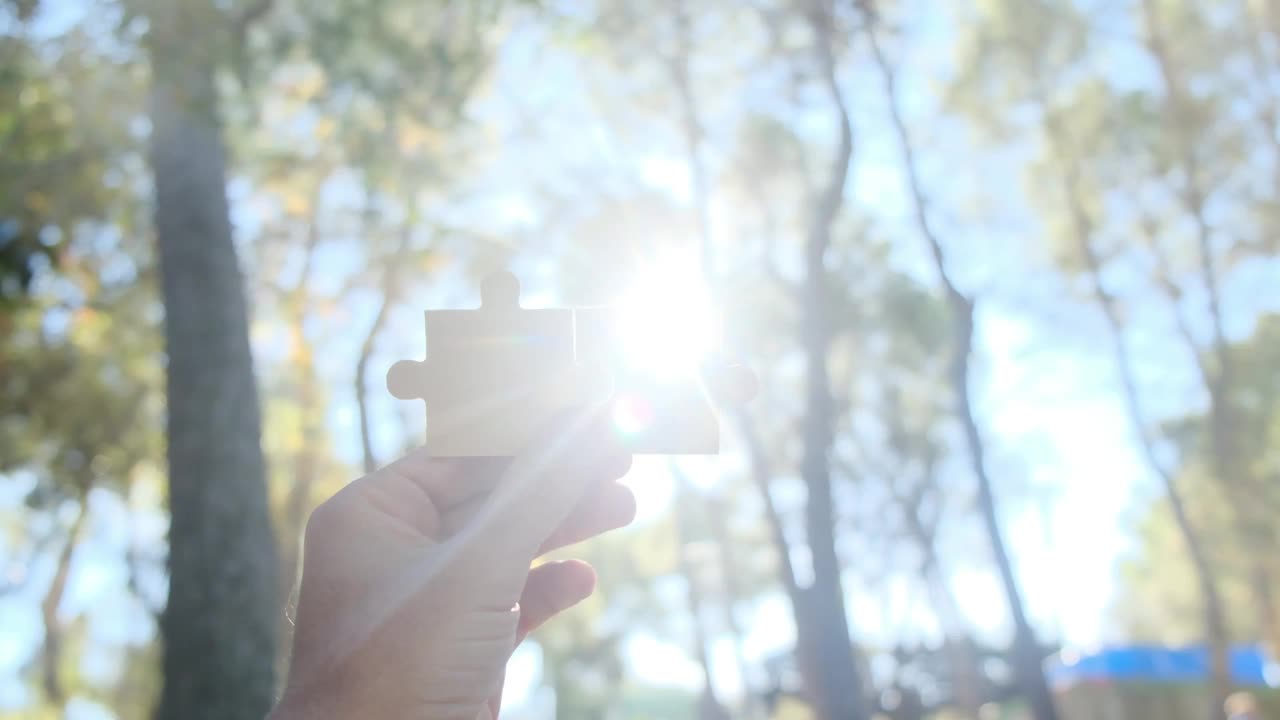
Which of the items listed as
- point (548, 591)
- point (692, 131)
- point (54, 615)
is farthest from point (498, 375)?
point (54, 615)

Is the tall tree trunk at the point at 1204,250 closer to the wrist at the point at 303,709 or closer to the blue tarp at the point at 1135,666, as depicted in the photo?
the blue tarp at the point at 1135,666

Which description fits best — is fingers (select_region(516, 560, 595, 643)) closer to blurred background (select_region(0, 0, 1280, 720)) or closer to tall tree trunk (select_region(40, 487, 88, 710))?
blurred background (select_region(0, 0, 1280, 720))

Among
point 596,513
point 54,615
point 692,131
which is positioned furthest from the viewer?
point 54,615

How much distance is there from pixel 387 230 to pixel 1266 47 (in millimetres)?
18093

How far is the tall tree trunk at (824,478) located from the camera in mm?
13008

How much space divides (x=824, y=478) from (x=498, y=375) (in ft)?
40.8

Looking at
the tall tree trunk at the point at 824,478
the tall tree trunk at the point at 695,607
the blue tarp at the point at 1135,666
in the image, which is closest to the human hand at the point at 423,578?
the tall tree trunk at the point at 824,478

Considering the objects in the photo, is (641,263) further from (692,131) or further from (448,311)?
(448,311)

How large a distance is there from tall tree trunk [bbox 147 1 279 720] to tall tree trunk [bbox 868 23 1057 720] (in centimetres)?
994

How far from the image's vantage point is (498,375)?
1533 mm

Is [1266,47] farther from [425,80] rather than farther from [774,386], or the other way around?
[425,80]

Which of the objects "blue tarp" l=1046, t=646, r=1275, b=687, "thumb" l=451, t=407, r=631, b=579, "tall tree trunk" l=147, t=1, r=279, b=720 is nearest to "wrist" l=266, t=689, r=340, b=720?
"thumb" l=451, t=407, r=631, b=579

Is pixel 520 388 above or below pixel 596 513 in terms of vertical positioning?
above

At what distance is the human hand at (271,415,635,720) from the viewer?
54.5 inches
